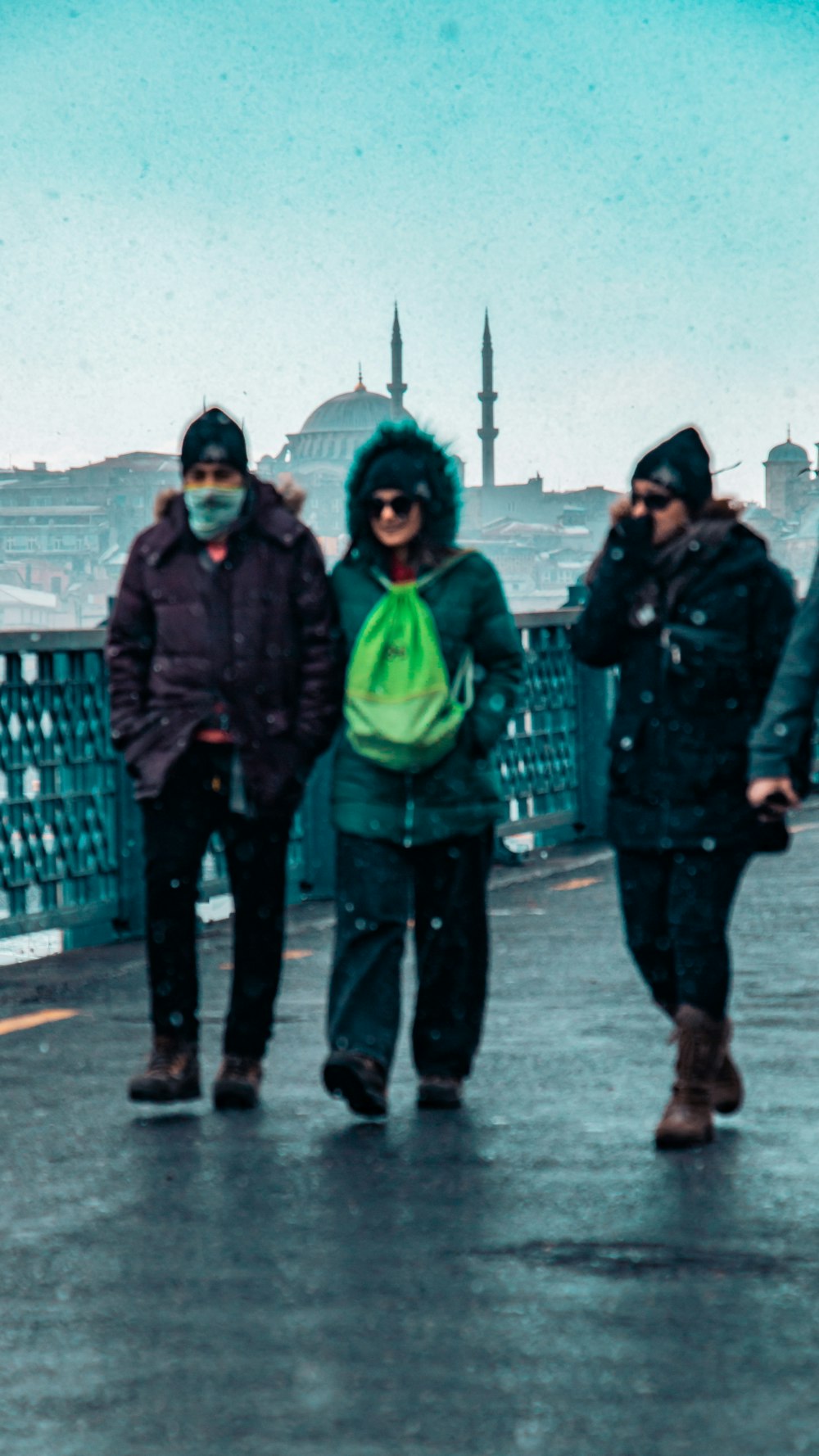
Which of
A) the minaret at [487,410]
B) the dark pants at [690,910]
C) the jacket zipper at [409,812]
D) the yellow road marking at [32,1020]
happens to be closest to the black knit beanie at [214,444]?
the jacket zipper at [409,812]

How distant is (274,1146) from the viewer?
5809 millimetres

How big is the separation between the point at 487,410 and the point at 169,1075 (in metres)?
160

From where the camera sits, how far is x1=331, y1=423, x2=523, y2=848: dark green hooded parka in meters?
6.06

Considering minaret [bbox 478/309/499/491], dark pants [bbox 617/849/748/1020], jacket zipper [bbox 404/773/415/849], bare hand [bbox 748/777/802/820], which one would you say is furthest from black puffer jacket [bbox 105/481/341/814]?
minaret [bbox 478/309/499/491]

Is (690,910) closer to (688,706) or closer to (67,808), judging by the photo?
(688,706)

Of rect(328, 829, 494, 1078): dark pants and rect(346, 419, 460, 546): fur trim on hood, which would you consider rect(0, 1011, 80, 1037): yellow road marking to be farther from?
rect(346, 419, 460, 546): fur trim on hood

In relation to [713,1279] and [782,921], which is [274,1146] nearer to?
[713,1279]

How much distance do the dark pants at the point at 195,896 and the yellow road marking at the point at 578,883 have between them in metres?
5.12

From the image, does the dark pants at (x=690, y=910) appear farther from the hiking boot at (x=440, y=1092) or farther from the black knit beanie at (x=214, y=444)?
the black knit beanie at (x=214, y=444)

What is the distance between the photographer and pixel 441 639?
238 inches

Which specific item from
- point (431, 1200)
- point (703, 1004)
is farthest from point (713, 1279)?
point (703, 1004)

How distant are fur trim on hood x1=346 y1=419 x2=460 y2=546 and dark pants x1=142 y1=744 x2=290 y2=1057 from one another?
25.4 inches

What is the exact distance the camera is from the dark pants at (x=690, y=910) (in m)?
5.75

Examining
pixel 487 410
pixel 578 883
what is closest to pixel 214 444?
pixel 578 883
